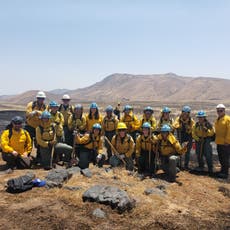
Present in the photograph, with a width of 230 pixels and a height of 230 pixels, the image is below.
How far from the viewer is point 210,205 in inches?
356

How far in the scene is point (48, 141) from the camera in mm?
11414

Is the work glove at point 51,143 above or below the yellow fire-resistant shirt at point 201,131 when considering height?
below

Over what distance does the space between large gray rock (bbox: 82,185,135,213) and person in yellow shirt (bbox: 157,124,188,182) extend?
10.2 ft

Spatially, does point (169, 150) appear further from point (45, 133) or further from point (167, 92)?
point (167, 92)

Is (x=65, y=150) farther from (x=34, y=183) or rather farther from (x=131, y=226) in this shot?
(x=131, y=226)

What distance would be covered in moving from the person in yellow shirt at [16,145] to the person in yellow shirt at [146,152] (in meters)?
3.81

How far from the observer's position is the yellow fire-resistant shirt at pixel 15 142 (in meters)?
10.7

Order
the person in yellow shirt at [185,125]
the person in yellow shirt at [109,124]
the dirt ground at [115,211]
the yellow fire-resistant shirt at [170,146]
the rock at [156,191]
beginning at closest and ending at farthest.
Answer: the dirt ground at [115,211] → the rock at [156,191] → the yellow fire-resistant shirt at [170,146] → the person in yellow shirt at [185,125] → the person in yellow shirt at [109,124]

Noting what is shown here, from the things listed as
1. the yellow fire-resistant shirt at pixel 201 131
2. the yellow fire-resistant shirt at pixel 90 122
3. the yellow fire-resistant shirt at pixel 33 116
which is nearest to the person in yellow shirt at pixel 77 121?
the yellow fire-resistant shirt at pixel 90 122

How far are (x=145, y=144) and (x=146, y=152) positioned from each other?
0.35 metres

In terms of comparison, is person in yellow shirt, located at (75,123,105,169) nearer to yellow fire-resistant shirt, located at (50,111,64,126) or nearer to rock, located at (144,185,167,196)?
yellow fire-resistant shirt, located at (50,111,64,126)

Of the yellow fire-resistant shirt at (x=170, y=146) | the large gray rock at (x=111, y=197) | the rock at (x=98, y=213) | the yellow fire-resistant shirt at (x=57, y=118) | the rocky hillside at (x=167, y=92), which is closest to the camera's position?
the rock at (x=98, y=213)

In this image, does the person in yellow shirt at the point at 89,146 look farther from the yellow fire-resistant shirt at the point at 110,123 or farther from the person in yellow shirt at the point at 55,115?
the yellow fire-resistant shirt at the point at 110,123

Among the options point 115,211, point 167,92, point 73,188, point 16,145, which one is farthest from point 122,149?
point 167,92
